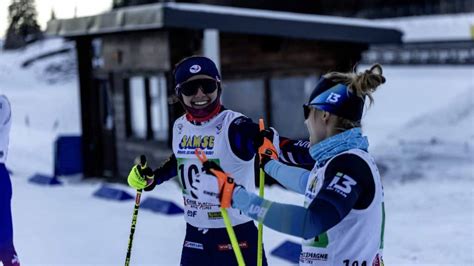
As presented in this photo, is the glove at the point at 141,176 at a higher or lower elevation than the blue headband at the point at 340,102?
lower

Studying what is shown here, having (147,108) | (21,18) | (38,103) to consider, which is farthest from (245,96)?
(38,103)

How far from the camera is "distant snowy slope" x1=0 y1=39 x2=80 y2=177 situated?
16484 millimetres

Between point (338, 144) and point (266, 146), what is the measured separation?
32.3 inches

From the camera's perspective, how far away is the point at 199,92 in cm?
336

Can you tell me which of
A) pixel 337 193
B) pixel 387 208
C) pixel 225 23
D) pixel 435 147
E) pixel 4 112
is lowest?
pixel 387 208

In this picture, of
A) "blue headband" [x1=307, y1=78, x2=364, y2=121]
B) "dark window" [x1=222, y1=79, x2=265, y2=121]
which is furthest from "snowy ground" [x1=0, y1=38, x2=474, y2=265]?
"blue headband" [x1=307, y1=78, x2=364, y2=121]

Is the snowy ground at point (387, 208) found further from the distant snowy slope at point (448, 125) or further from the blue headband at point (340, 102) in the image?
the blue headband at point (340, 102)

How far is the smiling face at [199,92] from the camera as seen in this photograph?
336 centimetres

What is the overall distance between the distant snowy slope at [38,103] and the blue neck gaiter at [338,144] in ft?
35.3

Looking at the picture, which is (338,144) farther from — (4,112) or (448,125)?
(448,125)

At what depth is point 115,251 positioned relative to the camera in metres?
6.02

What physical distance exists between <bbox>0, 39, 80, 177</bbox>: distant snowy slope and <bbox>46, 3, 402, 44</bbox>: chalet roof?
345cm

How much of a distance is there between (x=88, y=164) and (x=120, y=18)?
12.6 ft

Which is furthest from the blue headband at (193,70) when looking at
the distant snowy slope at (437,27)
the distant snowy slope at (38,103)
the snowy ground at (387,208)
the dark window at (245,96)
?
the distant snowy slope at (437,27)
